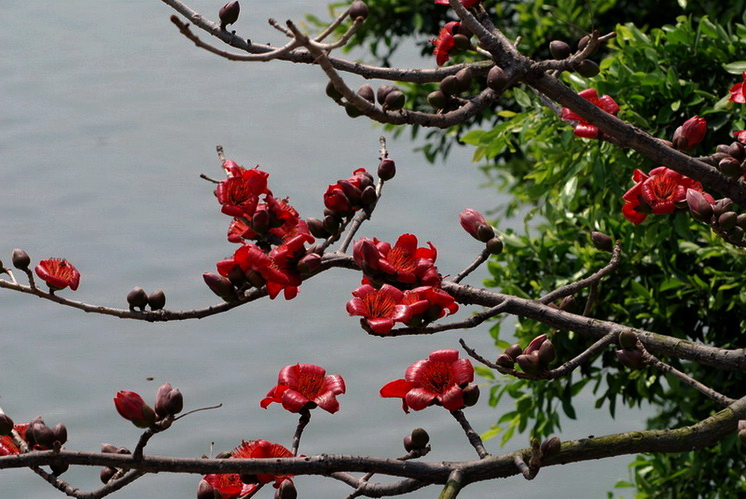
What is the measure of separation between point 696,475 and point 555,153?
0.79 meters

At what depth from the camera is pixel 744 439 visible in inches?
33.4

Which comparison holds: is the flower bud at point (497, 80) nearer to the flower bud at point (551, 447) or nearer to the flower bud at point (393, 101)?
the flower bud at point (393, 101)

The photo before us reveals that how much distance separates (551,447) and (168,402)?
34 cm

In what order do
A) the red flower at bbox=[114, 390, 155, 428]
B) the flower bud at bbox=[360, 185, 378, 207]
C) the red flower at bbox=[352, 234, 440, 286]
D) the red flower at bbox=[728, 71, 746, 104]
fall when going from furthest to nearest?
the red flower at bbox=[728, 71, 746, 104]
the flower bud at bbox=[360, 185, 378, 207]
the red flower at bbox=[352, 234, 440, 286]
the red flower at bbox=[114, 390, 155, 428]

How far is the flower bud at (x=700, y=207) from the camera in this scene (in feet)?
3.42

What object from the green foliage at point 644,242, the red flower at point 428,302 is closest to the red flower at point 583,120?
the red flower at point 428,302

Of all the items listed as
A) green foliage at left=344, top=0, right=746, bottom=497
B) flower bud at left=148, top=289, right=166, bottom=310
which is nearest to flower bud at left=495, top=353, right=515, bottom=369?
flower bud at left=148, top=289, right=166, bottom=310

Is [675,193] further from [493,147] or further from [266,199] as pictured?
[493,147]

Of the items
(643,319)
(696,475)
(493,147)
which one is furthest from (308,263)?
(696,475)

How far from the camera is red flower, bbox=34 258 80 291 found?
3.49ft

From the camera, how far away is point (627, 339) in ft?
3.22

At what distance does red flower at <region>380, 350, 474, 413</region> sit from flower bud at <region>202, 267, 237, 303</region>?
7.7 inches

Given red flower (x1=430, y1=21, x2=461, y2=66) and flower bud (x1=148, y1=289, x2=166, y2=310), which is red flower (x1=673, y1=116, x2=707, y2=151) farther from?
flower bud (x1=148, y1=289, x2=166, y2=310)

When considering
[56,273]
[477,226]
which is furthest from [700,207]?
[56,273]
